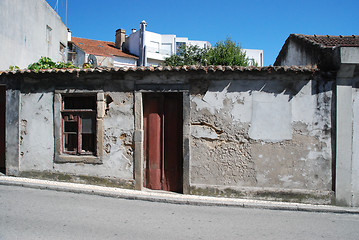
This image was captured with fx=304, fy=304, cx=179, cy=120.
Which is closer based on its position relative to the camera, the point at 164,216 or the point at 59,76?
the point at 164,216

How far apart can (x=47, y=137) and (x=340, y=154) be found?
8128mm

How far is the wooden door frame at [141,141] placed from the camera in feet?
26.9

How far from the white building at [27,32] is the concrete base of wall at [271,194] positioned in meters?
10.2

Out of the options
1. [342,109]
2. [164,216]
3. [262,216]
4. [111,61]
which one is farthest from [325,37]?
[111,61]

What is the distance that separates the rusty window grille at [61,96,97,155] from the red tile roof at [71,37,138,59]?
894 inches

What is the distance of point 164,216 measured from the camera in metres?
6.25

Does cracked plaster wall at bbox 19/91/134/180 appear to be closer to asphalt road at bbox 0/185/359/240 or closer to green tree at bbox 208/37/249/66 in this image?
asphalt road at bbox 0/185/359/240

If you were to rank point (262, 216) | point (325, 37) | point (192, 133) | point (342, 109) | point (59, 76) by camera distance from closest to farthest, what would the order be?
1. point (262, 216)
2. point (342, 109)
3. point (192, 133)
4. point (59, 76)
5. point (325, 37)

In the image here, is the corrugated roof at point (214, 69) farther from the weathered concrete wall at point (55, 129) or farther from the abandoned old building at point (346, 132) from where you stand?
the abandoned old building at point (346, 132)

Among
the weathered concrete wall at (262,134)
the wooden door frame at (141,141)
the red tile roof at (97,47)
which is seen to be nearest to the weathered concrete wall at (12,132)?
the wooden door frame at (141,141)

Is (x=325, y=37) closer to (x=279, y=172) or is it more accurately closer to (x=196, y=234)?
(x=279, y=172)

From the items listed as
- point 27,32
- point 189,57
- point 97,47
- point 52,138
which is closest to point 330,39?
point 52,138

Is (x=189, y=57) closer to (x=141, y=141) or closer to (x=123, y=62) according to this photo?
(x=123, y=62)

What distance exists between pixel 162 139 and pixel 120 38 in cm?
3013
